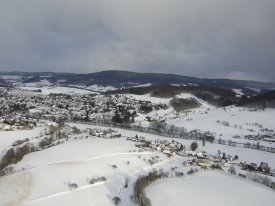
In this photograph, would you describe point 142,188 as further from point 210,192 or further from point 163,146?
point 163,146

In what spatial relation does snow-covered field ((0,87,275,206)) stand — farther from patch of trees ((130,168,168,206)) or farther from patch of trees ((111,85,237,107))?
patch of trees ((111,85,237,107))

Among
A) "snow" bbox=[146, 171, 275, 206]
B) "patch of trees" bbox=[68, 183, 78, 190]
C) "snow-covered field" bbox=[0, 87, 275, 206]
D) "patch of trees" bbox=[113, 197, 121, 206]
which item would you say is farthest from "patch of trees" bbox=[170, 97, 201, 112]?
"patch of trees" bbox=[113, 197, 121, 206]

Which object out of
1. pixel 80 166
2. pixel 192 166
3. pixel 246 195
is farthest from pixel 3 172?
pixel 246 195

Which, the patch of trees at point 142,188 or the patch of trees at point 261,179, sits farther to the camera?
the patch of trees at point 261,179

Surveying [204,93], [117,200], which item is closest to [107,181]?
[117,200]

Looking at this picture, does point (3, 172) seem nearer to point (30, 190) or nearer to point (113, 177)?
point (30, 190)

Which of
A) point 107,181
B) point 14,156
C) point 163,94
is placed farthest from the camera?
point 163,94

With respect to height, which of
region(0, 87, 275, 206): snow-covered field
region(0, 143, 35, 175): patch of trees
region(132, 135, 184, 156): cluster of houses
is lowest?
region(132, 135, 184, 156): cluster of houses

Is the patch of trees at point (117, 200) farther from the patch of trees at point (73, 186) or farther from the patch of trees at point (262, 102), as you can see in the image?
the patch of trees at point (262, 102)

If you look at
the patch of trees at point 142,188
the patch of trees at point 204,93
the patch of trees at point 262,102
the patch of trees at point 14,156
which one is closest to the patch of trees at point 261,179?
the patch of trees at point 142,188

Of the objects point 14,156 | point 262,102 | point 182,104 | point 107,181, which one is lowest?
point 182,104

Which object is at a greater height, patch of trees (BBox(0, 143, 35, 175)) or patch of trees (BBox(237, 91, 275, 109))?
patch of trees (BBox(237, 91, 275, 109))
